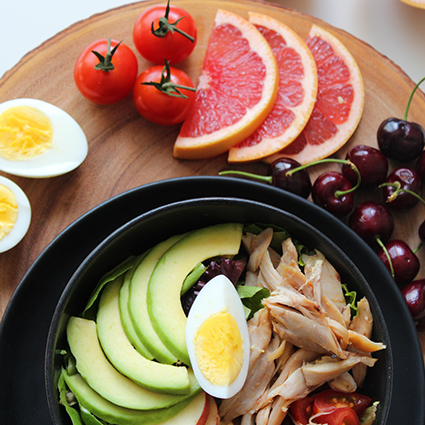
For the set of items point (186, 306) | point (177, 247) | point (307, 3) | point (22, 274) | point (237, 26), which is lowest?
point (22, 274)

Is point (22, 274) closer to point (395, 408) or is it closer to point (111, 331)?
point (111, 331)

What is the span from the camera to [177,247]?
1.67 metres

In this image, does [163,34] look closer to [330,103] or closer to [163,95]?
[163,95]

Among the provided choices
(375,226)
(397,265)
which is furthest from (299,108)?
(397,265)

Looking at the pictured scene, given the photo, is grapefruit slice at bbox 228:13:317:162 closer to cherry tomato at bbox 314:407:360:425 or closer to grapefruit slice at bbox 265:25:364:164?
grapefruit slice at bbox 265:25:364:164

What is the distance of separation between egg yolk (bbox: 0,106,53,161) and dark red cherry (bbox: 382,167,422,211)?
1448 mm

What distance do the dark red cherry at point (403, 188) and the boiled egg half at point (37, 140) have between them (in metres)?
1.31

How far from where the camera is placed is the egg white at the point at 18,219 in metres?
1.79

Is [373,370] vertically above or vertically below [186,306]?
above

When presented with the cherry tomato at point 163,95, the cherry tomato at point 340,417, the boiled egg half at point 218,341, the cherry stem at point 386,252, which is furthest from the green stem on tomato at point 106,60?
the cherry tomato at point 340,417

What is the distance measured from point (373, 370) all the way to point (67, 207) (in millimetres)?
1369

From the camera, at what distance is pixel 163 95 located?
1859 mm

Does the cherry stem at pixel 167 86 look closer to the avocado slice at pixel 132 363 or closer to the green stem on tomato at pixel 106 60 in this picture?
the green stem on tomato at pixel 106 60

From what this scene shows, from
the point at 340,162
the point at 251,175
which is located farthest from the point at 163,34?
the point at 340,162
